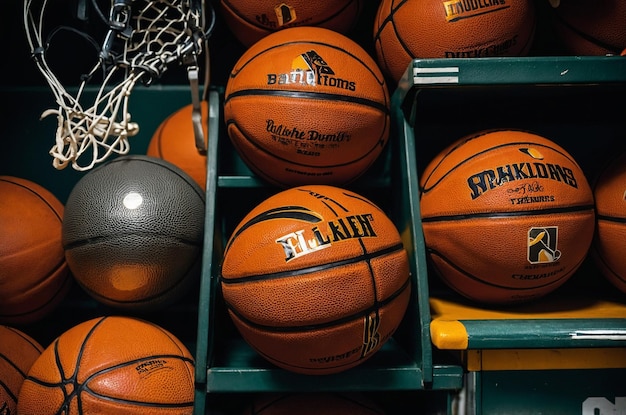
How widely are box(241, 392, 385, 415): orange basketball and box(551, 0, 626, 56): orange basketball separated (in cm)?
126

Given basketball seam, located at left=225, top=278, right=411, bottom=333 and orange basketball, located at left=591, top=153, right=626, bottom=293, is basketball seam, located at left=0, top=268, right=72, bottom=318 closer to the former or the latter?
basketball seam, located at left=225, top=278, right=411, bottom=333

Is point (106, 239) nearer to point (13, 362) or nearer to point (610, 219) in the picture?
point (13, 362)

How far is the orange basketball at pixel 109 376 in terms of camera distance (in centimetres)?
136

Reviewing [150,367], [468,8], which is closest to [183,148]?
[150,367]

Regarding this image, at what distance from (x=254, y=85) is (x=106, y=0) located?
90cm

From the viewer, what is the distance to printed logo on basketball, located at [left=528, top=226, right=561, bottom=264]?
139cm

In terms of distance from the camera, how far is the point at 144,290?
1.55 m

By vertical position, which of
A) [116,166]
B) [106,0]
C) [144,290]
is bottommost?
[144,290]

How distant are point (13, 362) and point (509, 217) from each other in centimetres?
147

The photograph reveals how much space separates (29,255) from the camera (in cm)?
162

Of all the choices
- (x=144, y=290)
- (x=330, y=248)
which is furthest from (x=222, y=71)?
(x=330, y=248)

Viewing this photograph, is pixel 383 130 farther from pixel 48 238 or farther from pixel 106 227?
pixel 48 238

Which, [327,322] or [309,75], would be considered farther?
[309,75]

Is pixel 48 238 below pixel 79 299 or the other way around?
the other way around
